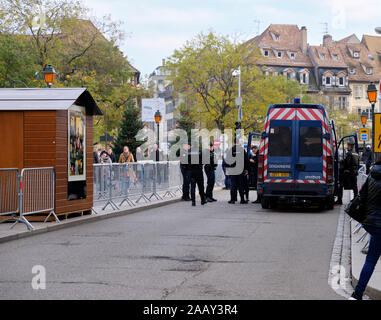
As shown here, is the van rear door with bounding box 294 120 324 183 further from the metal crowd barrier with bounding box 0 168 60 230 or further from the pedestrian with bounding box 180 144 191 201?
the metal crowd barrier with bounding box 0 168 60 230

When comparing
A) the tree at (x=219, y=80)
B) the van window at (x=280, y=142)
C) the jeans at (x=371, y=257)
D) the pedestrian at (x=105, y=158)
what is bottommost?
the jeans at (x=371, y=257)

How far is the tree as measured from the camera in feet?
177

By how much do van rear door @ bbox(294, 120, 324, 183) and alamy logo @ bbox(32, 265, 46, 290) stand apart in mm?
11839

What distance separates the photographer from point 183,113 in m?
56.7

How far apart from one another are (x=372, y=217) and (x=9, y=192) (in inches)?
363

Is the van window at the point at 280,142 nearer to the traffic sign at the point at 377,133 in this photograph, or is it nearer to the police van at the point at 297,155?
the police van at the point at 297,155

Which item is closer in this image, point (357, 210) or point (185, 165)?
point (357, 210)

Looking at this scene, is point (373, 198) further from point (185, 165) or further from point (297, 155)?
point (185, 165)

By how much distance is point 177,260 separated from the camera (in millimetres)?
10578

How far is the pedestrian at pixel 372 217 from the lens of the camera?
7227mm

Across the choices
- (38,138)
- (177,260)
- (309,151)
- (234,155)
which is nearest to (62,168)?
(38,138)

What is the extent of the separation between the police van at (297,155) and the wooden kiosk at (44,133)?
623 centimetres

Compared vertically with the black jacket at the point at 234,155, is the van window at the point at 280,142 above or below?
above

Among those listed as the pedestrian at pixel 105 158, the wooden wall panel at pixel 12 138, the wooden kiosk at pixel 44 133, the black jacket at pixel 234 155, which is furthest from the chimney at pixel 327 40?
the wooden wall panel at pixel 12 138
